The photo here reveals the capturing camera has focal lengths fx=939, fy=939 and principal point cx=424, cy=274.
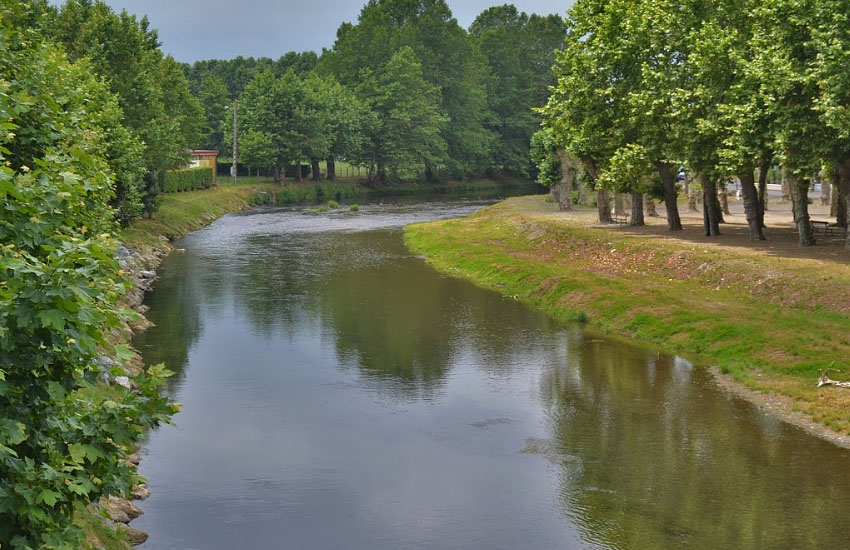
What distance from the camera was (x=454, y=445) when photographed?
24.8 meters

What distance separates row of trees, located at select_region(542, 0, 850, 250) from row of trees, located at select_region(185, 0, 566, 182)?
5548 centimetres

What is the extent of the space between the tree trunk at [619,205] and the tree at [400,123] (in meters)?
55.4

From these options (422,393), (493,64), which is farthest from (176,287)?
(493,64)

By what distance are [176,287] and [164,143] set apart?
29.0m

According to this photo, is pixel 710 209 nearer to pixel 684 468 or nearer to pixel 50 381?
pixel 684 468

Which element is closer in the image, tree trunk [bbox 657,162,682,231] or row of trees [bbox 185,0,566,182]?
tree trunk [bbox 657,162,682,231]

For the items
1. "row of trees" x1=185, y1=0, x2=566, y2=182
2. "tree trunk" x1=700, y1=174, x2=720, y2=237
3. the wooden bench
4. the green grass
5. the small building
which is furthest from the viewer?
"row of trees" x1=185, y1=0, x2=566, y2=182

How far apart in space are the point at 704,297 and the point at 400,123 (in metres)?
93.6

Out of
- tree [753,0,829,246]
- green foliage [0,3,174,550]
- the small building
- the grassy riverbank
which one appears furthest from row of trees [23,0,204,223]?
green foliage [0,3,174,550]

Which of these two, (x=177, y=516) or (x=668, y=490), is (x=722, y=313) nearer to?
(x=668, y=490)

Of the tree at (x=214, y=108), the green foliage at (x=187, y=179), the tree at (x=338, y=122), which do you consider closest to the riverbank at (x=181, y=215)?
the green foliage at (x=187, y=179)

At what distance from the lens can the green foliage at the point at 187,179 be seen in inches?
3548

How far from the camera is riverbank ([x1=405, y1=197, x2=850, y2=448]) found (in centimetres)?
2934

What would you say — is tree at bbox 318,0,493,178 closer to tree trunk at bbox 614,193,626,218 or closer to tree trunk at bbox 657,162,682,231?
tree trunk at bbox 614,193,626,218
